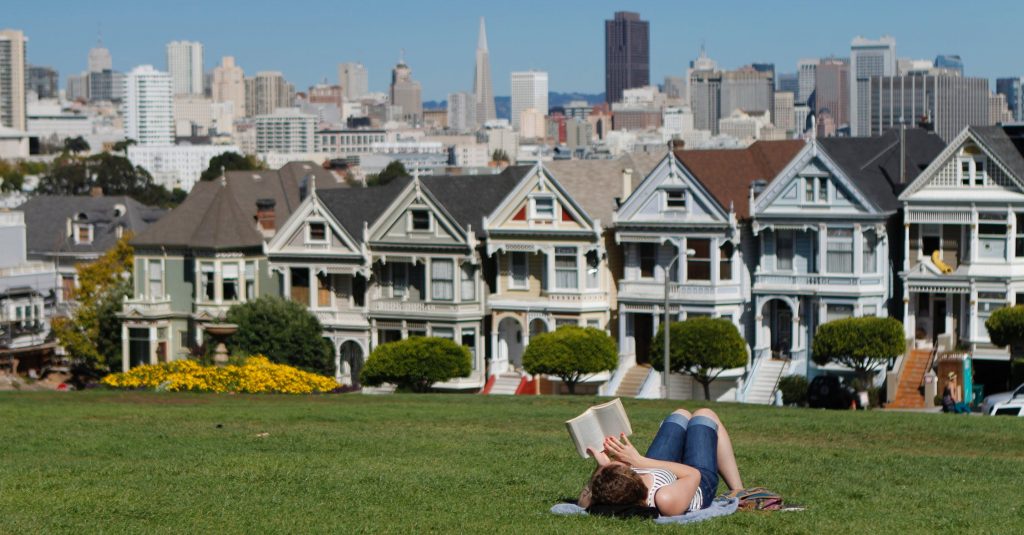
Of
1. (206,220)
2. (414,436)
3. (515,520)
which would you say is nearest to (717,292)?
(206,220)

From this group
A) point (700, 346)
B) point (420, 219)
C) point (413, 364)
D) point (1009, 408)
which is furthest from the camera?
point (420, 219)

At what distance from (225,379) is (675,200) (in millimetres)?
14962

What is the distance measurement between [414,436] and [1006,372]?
26.0m

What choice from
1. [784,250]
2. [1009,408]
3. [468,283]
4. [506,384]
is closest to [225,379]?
[506,384]

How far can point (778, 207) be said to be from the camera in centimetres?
5294

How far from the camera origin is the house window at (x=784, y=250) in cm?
5322

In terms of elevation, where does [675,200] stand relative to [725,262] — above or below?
above

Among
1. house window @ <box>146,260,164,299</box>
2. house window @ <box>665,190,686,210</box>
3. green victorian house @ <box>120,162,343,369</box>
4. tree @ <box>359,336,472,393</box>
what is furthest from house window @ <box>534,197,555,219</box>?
house window @ <box>146,260,164,299</box>

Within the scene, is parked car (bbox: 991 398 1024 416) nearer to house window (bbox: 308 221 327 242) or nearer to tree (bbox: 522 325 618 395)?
tree (bbox: 522 325 618 395)

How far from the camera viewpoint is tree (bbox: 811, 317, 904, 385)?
49.2 m

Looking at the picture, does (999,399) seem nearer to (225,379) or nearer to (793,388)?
(793,388)

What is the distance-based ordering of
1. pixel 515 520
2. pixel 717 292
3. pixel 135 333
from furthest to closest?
pixel 135 333 < pixel 717 292 < pixel 515 520

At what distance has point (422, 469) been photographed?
2350 centimetres

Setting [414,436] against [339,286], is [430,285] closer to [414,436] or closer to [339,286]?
[339,286]
